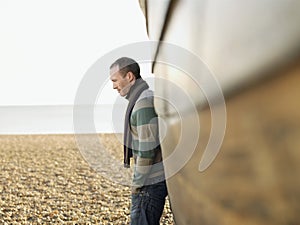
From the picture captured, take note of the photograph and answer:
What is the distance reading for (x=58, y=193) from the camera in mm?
3779

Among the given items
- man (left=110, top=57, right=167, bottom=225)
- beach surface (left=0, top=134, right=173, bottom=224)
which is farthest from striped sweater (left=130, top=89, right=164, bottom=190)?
beach surface (left=0, top=134, right=173, bottom=224)

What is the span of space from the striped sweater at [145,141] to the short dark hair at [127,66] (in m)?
0.10

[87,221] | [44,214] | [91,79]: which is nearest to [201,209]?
[91,79]

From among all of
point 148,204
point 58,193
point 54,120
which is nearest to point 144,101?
point 148,204

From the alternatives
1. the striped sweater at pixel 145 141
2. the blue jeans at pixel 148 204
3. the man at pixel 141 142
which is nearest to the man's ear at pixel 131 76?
the man at pixel 141 142

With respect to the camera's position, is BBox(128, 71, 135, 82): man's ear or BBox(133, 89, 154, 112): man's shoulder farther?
BBox(128, 71, 135, 82): man's ear

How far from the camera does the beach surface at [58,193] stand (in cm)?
300

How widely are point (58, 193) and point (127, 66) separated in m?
2.68

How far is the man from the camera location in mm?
1324

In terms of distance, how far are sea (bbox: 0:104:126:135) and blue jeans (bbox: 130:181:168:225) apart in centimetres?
25

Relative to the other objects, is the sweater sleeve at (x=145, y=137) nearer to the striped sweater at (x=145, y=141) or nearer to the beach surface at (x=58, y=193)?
the striped sweater at (x=145, y=141)

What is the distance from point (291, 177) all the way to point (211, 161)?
16 centimetres

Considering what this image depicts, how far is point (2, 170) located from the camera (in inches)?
193

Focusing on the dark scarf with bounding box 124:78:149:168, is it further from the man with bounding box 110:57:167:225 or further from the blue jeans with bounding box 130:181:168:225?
the blue jeans with bounding box 130:181:168:225
